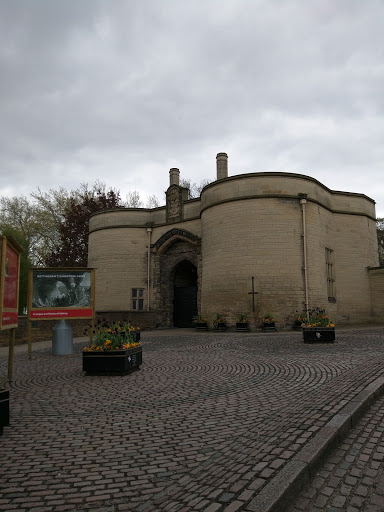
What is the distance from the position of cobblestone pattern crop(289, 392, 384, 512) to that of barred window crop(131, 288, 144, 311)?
1949 centimetres

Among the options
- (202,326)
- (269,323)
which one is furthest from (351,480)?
(202,326)

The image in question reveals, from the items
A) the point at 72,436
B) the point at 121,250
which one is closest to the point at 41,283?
the point at 72,436

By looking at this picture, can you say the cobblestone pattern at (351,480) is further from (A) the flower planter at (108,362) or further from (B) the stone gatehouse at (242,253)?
(B) the stone gatehouse at (242,253)

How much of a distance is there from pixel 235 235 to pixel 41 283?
9.80m

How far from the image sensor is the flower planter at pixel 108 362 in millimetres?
7070

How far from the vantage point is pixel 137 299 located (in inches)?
899

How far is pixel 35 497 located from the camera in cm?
265

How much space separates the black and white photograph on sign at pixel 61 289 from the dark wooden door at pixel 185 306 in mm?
12252

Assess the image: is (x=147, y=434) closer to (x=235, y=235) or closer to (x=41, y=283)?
(x=41, y=283)

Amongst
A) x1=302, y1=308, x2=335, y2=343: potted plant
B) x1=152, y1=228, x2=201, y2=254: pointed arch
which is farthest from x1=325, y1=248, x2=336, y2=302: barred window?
x1=302, y1=308, x2=335, y2=343: potted plant

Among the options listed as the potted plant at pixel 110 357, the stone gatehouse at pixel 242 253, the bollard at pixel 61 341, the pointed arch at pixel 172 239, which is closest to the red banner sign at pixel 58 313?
the bollard at pixel 61 341

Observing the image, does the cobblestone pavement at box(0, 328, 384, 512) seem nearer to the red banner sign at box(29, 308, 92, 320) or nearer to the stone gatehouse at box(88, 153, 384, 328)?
the red banner sign at box(29, 308, 92, 320)

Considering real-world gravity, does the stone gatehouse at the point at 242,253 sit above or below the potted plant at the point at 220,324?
above

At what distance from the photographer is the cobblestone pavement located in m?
2.64
